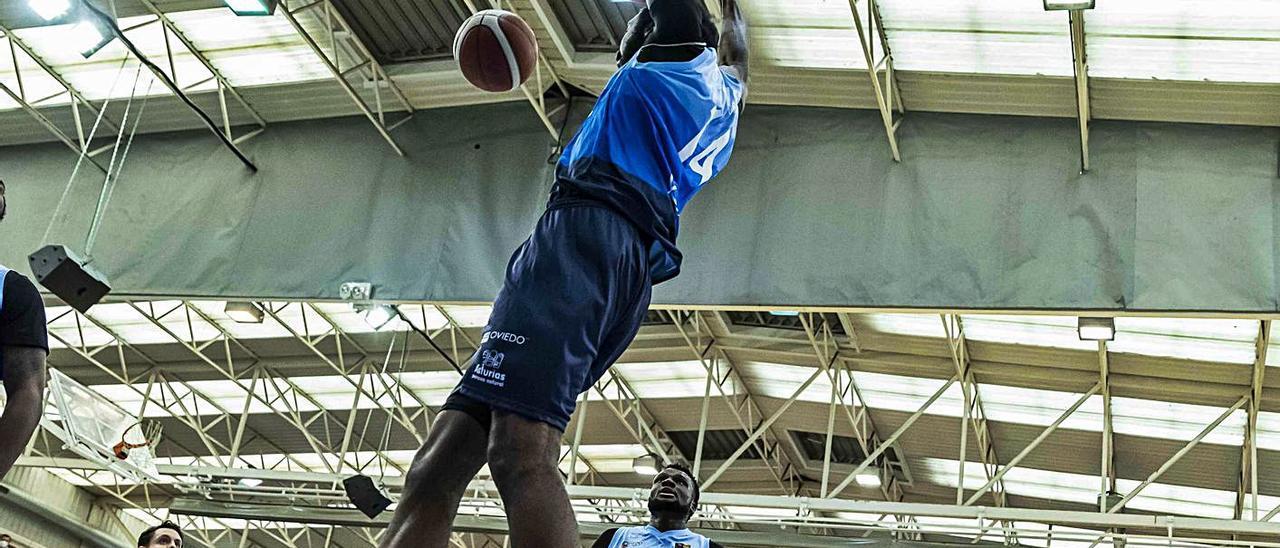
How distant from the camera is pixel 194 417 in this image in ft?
91.0

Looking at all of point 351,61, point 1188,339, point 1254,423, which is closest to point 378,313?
point 351,61

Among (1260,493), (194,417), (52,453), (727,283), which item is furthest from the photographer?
(52,453)

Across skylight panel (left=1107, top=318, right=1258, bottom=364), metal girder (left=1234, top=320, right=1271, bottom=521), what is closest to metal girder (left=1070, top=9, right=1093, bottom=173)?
metal girder (left=1234, top=320, right=1271, bottom=521)

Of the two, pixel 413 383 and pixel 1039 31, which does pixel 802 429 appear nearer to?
pixel 413 383

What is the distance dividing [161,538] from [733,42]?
3997mm

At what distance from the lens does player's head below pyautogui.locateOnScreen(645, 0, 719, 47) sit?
132 inches

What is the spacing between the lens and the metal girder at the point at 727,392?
2134 cm

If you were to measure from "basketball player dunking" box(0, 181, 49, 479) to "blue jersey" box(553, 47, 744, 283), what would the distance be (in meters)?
1.68

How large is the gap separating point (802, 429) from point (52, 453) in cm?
1783

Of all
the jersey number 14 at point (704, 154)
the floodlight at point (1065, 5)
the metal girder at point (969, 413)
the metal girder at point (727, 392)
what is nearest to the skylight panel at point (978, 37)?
the floodlight at point (1065, 5)

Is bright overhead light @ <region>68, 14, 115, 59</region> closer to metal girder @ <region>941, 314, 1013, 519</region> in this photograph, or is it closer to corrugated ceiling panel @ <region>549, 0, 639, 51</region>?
corrugated ceiling panel @ <region>549, 0, 639, 51</region>

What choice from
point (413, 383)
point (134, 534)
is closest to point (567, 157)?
point (413, 383)

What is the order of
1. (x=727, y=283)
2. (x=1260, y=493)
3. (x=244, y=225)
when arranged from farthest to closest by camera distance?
(x=1260, y=493) → (x=244, y=225) → (x=727, y=283)

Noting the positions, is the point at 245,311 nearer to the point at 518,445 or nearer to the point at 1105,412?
the point at 1105,412
